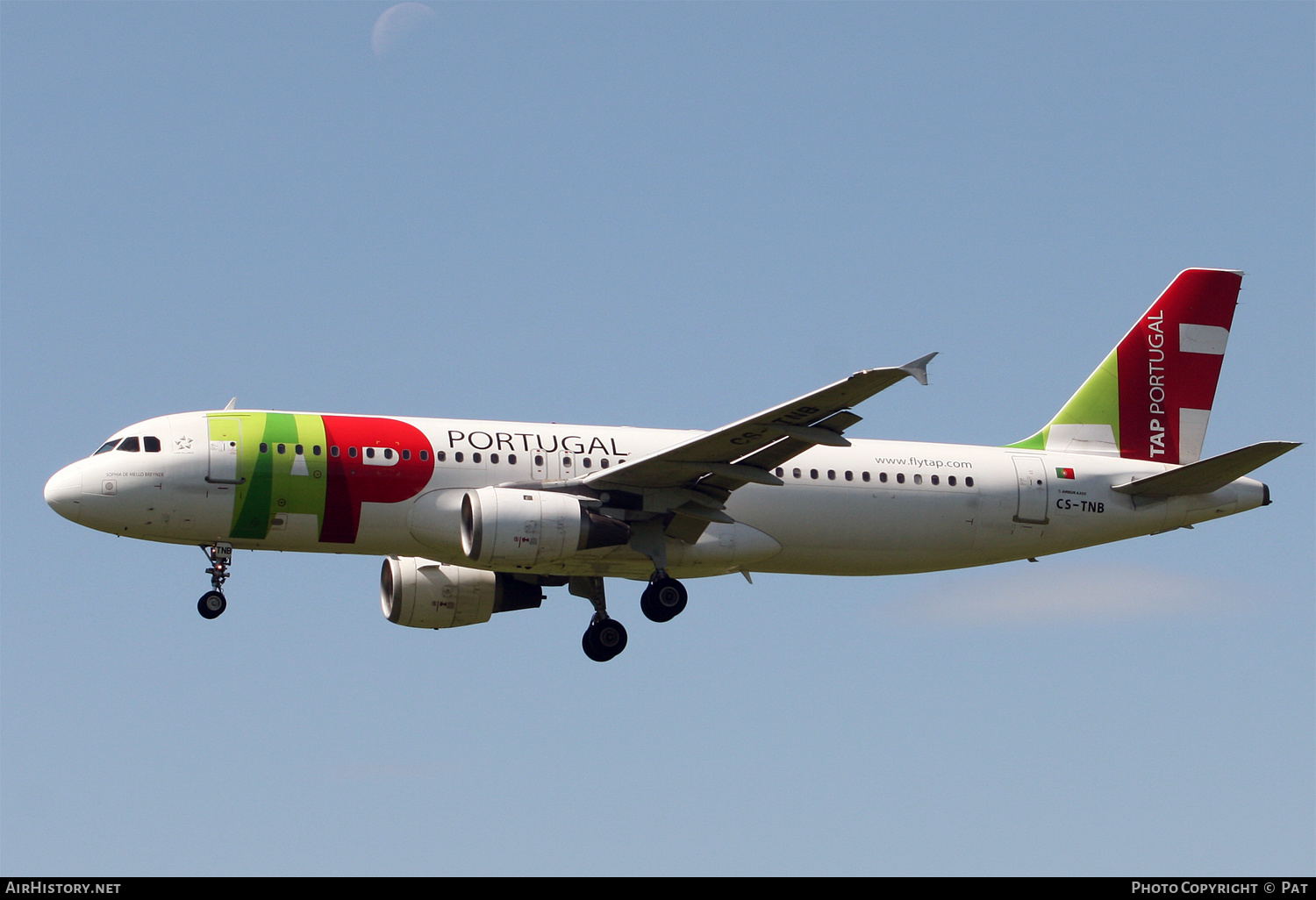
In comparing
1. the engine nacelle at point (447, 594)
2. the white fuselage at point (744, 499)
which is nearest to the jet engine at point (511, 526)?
the white fuselage at point (744, 499)

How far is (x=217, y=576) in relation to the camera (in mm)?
37156

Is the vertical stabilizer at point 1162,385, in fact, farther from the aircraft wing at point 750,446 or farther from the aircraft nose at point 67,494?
the aircraft nose at point 67,494

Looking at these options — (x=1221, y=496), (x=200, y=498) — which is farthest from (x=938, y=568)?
(x=200, y=498)

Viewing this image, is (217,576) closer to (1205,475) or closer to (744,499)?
(744,499)

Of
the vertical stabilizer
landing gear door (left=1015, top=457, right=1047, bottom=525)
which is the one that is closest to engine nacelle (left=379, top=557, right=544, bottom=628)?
landing gear door (left=1015, top=457, right=1047, bottom=525)

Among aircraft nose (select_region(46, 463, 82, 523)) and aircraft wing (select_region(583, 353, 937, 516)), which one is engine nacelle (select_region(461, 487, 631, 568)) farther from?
aircraft nose (select_region(46, 463, 82, 523))

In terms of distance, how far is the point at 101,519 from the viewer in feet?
119

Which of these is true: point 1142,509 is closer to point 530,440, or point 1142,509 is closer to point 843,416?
point 843,416

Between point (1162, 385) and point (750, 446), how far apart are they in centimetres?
1307

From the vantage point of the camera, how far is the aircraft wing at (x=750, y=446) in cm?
3306

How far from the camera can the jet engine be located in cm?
3594

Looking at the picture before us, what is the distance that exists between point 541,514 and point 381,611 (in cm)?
787

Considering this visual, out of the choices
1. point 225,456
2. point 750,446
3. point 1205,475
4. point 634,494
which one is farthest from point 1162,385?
point 225,456

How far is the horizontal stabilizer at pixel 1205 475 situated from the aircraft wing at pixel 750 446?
887 centimetres
